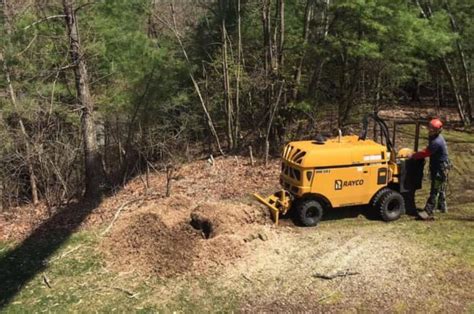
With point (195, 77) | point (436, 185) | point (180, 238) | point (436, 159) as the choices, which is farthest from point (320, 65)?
point (180, 238)

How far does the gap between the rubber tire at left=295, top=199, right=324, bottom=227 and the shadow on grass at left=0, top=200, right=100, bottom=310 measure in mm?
3589

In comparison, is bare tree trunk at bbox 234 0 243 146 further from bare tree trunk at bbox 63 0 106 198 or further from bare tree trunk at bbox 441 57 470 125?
bare tree trunk at bbox 441 57 470 125

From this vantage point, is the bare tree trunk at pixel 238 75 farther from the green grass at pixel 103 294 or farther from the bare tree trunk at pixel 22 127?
the green grass at pixel 103 294

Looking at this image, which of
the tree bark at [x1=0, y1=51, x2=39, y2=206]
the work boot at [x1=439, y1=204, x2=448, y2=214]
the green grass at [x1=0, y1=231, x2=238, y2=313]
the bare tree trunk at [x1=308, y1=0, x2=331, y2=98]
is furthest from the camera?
the tree bark at [x1=0, y1=51, x2=39, y2=206]

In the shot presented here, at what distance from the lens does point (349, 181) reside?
754 cm

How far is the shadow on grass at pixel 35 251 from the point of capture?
658 centimetres

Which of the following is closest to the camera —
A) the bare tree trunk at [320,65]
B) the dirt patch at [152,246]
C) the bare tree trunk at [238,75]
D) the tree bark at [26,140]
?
the dirt patch at [152,246]

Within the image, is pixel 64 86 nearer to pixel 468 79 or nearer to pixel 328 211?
pixel 328 211

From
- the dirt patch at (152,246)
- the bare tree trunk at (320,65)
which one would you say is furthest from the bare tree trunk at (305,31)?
the dirt patch at (152,246)

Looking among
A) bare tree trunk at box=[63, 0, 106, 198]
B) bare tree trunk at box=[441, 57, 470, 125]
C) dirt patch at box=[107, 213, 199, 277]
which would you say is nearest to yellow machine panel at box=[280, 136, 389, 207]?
dirt patch at box=[107, 213, 199, 277]

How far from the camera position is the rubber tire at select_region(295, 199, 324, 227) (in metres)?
7.55

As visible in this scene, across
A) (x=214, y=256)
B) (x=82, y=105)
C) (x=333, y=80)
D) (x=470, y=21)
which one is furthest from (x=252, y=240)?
(x=470, y=21)

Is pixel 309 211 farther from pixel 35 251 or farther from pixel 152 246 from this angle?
pixel 35 251

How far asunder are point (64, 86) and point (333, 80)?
7618 mm
